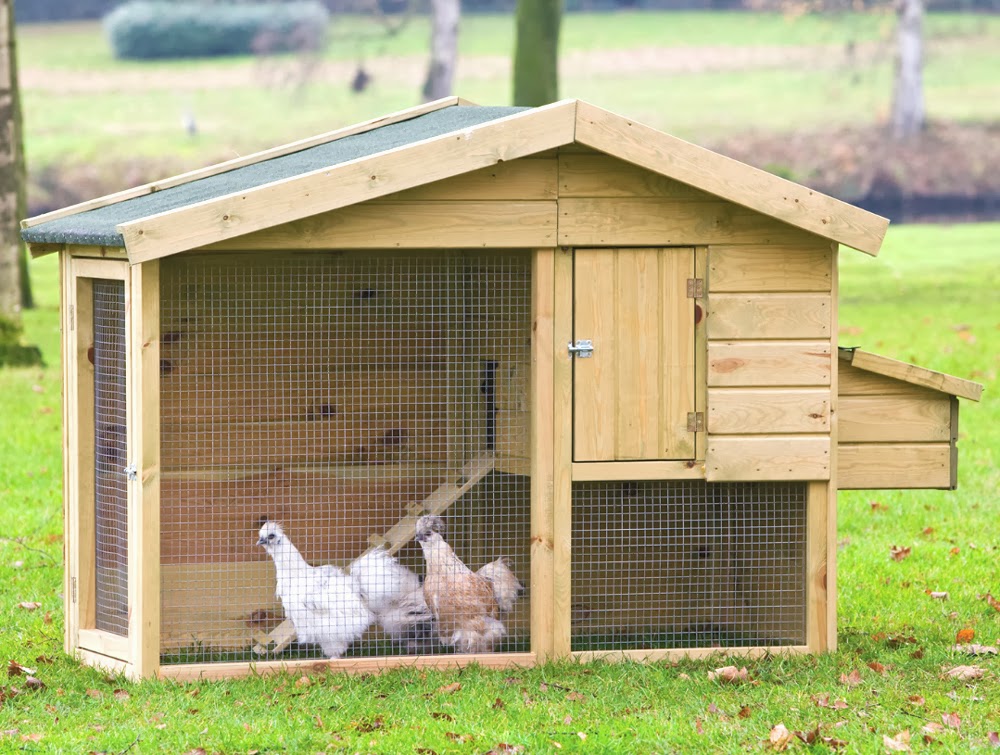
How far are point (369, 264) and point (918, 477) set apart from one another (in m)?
2.81

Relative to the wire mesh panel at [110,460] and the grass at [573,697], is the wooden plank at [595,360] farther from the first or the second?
the wire mesh panel at [110,460]

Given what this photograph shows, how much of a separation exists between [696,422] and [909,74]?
71.9 ft

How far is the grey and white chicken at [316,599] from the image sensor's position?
6215 millimetres

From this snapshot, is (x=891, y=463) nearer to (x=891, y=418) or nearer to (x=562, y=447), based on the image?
(x=891, y=418)

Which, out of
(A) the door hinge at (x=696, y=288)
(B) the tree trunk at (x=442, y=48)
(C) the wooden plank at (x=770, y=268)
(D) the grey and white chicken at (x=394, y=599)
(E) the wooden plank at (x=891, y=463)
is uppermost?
(B) the tree trunk at (x=442, y=48)

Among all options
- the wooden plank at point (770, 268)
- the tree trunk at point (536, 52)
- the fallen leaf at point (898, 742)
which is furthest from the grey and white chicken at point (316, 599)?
the tree trunk at point (536, 52)

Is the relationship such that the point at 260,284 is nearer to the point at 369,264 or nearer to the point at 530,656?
the point at 369,264

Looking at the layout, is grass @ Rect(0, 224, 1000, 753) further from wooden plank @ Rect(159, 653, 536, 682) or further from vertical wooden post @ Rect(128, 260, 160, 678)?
vertical wooden post @ Rect(128, 260, 160, 678)

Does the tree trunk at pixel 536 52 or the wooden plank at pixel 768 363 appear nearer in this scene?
the wooden plank at pixel 768 363

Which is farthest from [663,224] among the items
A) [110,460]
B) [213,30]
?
[213,30]

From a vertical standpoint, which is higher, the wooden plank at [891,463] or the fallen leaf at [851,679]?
the wooden plank at [891,463]

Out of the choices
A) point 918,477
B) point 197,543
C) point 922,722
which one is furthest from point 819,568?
point 197,543

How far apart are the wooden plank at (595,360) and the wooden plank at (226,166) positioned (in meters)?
1.82

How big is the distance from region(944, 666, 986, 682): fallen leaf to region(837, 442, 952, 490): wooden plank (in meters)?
0.86
